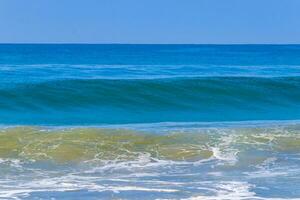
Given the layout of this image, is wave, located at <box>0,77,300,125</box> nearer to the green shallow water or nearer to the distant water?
the distant water

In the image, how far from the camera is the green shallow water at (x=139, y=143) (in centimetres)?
1122

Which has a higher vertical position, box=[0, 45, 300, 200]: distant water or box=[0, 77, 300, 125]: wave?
box=[0, 77, 300, 125]: wave

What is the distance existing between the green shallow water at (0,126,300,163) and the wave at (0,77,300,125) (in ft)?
13.0

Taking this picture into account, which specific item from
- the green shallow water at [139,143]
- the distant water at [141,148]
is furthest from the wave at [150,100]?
the green shallow water at [139,143]

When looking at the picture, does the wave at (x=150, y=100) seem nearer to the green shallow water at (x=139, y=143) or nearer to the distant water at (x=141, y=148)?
the distant water at (x=141, y=148)

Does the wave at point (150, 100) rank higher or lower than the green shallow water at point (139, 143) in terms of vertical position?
higher

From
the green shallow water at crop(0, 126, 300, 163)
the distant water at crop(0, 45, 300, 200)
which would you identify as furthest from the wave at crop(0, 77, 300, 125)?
the green shallow water at crop(0, 126, 300, 163)

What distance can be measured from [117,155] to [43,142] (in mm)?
1585

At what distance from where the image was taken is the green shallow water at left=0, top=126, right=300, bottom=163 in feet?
36.8

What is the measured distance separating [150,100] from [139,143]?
1006cm

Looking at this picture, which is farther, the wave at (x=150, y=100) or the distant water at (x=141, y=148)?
the wave at (x=150, y=100)

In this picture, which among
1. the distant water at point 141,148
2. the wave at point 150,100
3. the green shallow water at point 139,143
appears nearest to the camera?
the distant water at point 141,148

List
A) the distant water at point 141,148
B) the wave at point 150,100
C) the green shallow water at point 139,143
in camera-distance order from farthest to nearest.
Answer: the wave at point 150,100, the green shallow water at point 139,143, the distant water at point 141,148

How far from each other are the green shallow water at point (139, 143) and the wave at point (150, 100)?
13.0ft
